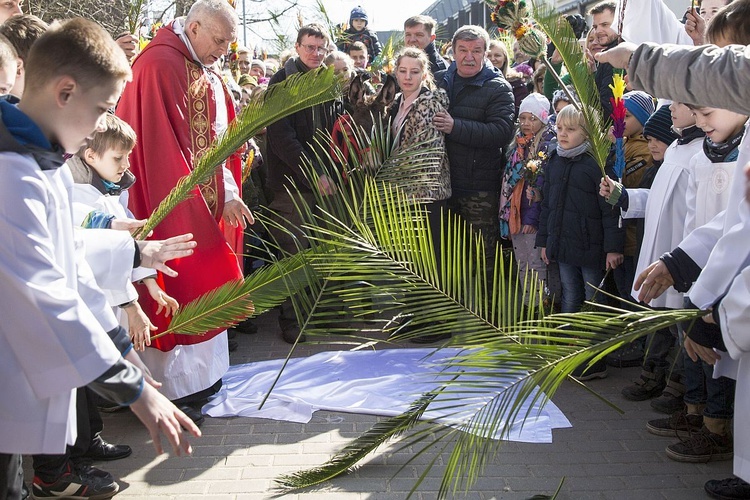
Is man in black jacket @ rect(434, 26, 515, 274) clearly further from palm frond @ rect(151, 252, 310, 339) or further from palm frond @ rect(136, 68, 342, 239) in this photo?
palm frond @ rect(151, 252, 310, 339)

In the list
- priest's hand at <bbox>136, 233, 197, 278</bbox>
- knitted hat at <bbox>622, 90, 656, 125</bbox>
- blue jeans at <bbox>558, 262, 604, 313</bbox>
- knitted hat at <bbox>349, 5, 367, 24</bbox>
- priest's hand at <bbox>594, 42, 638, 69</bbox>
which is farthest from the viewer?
knitted hat at <bbox>349, 5, 367, 24</bbox>

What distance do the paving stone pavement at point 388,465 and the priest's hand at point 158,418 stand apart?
1.40 m

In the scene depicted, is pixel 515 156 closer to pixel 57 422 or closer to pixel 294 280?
pixel 294 280

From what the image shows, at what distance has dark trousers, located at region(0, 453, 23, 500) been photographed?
7.57 feet

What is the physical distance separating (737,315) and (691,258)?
1.43 ft

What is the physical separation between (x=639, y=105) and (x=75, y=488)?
408cm

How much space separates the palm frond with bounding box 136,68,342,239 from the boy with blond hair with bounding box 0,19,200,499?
2.89ft

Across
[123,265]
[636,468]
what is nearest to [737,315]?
[636,468]

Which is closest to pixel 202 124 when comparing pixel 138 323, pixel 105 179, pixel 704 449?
pixel 105 179

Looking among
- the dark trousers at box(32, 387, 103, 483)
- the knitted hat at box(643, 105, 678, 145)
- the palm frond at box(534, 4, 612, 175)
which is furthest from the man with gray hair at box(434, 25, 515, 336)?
the dark trousers at box(32, 387, 103, 483)

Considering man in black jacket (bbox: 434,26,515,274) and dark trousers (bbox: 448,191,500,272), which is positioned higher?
man in black jacket (bbox: 434,26,515,274)

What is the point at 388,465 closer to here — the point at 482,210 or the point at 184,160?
the point at 184,160

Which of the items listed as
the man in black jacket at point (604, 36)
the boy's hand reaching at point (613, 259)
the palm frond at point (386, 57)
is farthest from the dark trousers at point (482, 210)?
the palm frond at point (386, 57)

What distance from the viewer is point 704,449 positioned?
13.2ft
